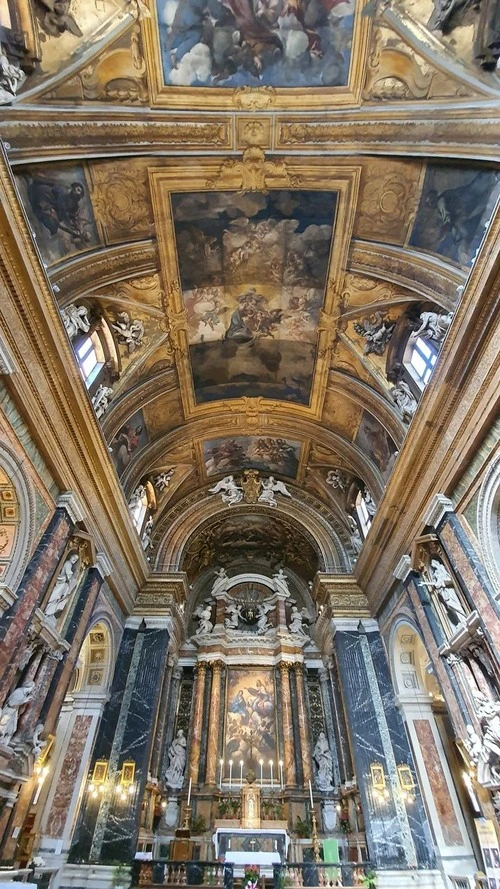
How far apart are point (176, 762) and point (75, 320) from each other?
50.1 feet

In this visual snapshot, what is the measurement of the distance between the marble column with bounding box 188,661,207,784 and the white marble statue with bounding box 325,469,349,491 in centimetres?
887

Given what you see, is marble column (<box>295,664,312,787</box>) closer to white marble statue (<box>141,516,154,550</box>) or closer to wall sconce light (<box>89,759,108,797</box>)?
wall sconce light (<box>89,759,108,797</box>)

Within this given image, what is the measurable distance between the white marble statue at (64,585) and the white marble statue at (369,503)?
952 centimetres

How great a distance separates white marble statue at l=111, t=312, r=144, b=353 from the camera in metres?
13.3

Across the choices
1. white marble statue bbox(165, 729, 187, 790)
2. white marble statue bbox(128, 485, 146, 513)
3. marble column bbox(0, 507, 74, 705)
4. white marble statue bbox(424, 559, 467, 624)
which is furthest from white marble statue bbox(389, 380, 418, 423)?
white marble statue bbox(165, 729, 187, 790)

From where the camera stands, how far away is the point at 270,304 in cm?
1434

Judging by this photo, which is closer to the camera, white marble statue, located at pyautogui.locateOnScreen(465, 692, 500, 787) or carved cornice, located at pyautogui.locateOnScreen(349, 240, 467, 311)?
white marble statue, located at pyautogui.locateOnScreen(465, 692, 500, 787)

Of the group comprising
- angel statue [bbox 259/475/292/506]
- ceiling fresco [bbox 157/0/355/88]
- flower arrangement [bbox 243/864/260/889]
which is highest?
angel statue [bbox 259/475/292/506]

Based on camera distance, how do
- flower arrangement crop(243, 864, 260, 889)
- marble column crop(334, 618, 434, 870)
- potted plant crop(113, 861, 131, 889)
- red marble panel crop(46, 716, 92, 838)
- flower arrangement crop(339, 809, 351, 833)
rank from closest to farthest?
flower arrangement crop(243, 864, 260, 889), potted plant crop(113, 861, 131, 889), red marble panel crop(46, 716, 92, 838), marble column crop(334, 618, 434, 870), flower arrangement crop(339, 809, 351, 833)

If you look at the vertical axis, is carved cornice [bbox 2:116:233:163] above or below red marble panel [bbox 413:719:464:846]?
above

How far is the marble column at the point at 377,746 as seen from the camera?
11758mm

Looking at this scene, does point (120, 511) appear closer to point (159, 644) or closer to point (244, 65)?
point (159, 644)

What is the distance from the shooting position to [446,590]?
10656 millimetres

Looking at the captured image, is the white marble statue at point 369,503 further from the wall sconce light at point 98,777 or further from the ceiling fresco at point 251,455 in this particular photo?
the wall sconce light at point 98,777
